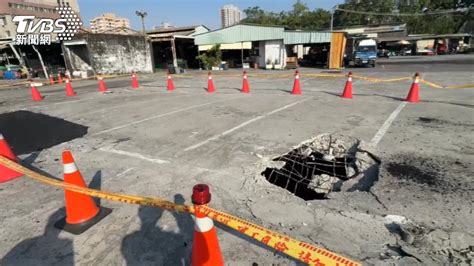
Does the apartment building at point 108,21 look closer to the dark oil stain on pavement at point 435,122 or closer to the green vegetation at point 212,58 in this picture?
the green vegetation at point 212,58

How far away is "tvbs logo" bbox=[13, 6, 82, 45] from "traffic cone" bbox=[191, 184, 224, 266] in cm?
2642

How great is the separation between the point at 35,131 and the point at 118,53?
67.4 ft

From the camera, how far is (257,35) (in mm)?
28422

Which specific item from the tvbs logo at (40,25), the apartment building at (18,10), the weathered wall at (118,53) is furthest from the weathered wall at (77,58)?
the apartment building at (18,10)

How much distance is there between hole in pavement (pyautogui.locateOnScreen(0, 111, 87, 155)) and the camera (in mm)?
5672

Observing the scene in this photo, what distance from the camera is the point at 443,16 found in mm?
→ 66875

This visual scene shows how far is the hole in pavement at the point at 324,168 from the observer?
406 centimetres

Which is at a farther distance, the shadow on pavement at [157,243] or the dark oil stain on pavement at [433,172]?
the dark oil stain on pavement at [433,172]

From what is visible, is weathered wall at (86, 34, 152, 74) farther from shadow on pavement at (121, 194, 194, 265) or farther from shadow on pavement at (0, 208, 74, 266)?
shadow on pavement at (121, 194, 194, 265)

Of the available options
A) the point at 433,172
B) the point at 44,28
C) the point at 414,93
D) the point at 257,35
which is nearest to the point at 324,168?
the point at 433,172

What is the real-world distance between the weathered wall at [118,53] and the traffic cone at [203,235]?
82.4 feet

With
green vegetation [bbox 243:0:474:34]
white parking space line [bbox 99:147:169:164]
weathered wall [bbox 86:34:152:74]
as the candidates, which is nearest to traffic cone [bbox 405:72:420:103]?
white parking space line [bbox 99:147:169:164]

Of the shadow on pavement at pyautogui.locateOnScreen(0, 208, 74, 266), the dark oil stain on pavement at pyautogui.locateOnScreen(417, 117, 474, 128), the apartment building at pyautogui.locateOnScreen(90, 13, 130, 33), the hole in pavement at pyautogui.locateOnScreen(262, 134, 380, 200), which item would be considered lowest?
the hole in pavement at pyautogui.locateOnScreen(262, 134, 380, 200)

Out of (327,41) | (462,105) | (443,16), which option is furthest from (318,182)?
(443,16)
